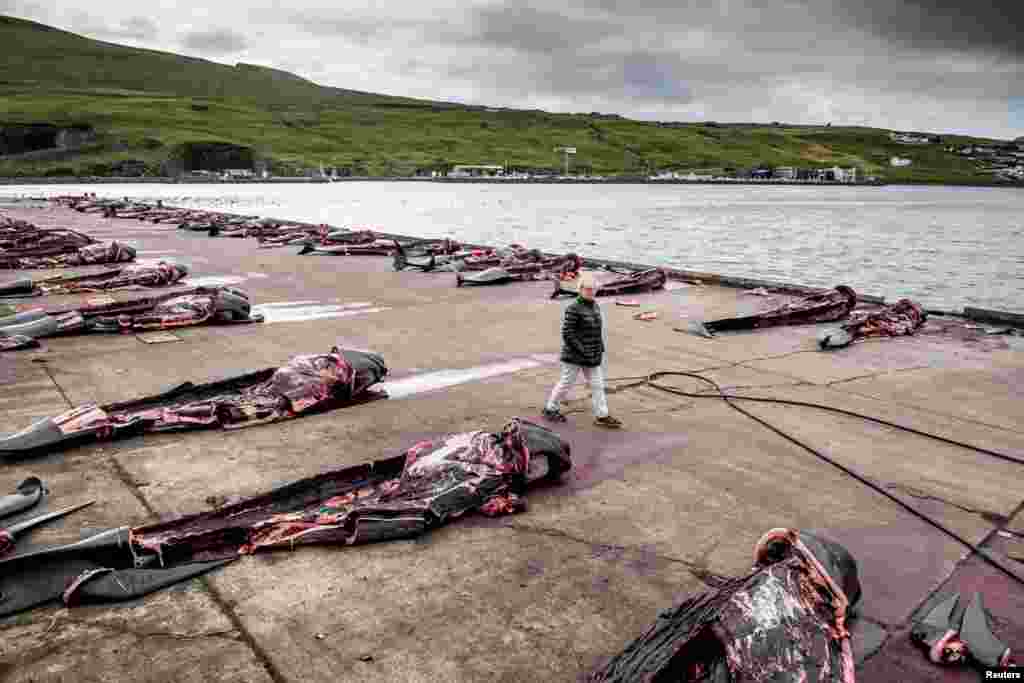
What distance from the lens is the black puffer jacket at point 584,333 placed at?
8.74 meters

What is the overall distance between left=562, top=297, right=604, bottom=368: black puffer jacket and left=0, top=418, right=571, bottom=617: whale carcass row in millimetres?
1818

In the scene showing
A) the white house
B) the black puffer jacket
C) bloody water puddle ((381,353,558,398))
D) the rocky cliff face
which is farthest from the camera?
the white house

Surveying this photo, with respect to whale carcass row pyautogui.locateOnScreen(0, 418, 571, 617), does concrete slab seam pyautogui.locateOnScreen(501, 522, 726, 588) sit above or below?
below

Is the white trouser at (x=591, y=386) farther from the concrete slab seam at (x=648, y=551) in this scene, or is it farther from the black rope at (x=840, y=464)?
the concrete slab seam at (x=648, y=551)

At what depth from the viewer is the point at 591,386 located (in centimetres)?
893

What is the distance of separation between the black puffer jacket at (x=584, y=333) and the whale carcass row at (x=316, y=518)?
182cm

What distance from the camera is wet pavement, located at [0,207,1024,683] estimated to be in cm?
456

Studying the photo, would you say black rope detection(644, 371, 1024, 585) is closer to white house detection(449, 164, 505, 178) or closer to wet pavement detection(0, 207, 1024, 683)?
wet pavement detection(0, 207, 1024, 683)

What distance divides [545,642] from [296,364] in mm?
5836

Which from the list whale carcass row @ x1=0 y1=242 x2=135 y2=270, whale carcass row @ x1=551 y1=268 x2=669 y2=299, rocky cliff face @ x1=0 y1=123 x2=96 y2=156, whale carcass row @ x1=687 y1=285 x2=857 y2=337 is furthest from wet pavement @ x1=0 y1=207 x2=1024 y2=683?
rocky cliff face @ x1=0 y1=123 x2=96 y2=156

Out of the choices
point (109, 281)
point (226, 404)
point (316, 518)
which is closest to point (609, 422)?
point (316, 518)

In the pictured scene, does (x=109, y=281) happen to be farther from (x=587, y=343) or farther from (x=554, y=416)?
(x=587, y=343)

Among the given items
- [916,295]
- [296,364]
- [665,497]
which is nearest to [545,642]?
[665,497]

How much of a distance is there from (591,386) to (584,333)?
709mm
